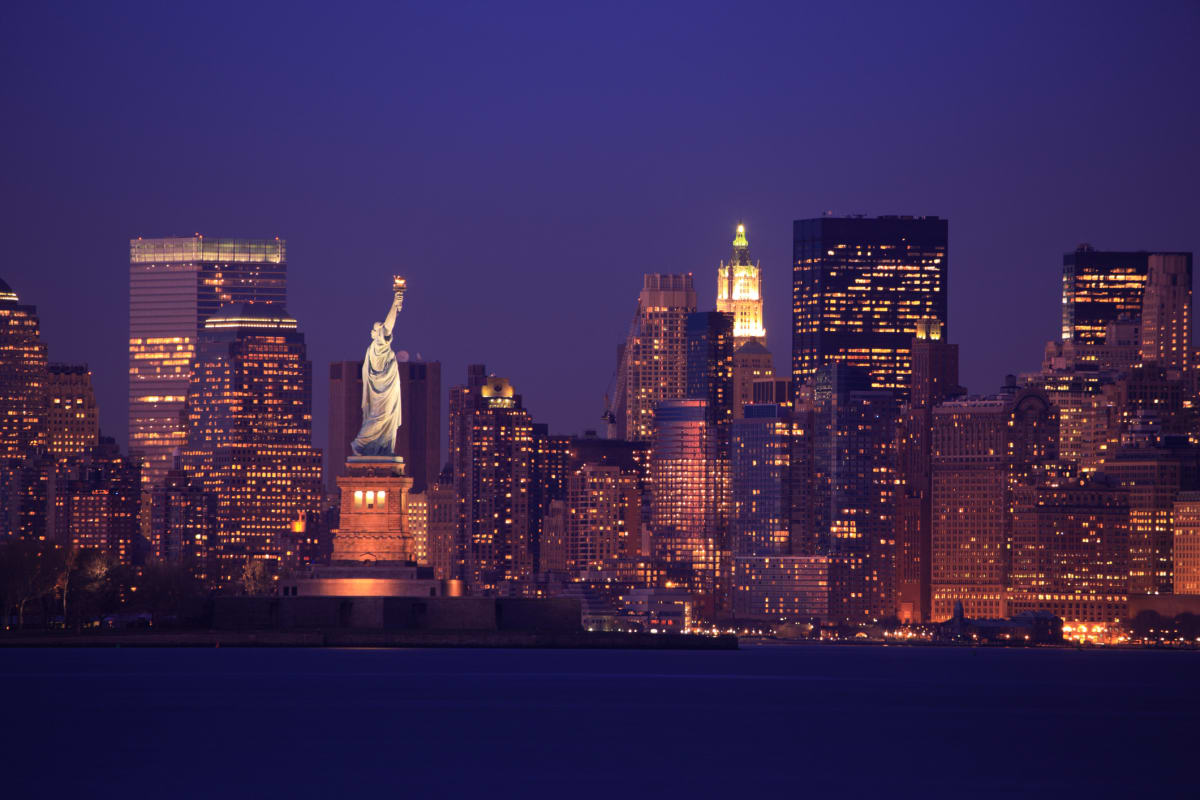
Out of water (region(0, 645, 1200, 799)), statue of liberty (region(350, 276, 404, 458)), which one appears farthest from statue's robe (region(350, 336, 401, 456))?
water (region(0, 645, 1200, 799))

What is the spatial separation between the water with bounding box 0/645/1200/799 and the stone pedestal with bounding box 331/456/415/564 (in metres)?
6.06

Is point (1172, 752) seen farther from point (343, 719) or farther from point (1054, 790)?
point (343, 719)

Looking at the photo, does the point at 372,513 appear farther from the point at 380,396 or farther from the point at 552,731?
the point at 552,731

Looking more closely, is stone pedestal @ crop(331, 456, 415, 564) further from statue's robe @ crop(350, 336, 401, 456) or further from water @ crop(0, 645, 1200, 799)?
water @ crop(0, 645, 1200, 799)

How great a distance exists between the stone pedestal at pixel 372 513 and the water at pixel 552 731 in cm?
606

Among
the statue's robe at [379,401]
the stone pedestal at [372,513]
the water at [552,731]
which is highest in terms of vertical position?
the statue's robe at [379,401]

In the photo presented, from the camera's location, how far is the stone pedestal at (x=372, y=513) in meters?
144

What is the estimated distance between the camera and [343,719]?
99.2 meters

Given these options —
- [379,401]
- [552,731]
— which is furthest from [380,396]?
[552,731]

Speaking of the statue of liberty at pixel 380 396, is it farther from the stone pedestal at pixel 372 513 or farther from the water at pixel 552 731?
the water at pixel 552 731

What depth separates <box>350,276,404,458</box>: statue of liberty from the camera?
14550 cm

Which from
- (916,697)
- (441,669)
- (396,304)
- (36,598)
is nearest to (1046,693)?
(916,697)

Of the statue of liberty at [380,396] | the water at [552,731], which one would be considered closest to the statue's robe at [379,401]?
the statue of liberty at [380,396]

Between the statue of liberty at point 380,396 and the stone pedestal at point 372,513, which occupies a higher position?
the statue of liberty at point 380,396
